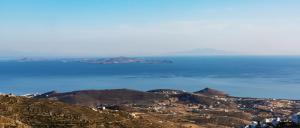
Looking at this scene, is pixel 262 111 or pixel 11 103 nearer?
pixel 11 103

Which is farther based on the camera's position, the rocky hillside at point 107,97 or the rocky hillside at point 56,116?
the rocky hillside at point 107,97

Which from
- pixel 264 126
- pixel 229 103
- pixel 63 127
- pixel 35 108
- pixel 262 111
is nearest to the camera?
pixel 264 126

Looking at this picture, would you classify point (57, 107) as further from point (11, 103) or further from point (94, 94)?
point (94, 94)

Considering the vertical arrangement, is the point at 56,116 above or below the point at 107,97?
above

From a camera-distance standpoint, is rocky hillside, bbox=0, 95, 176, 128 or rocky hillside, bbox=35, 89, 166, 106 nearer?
rocky hillside, bbox=0, 95, 176, 128

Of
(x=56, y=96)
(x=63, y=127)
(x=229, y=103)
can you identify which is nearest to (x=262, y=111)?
(x=229, y=103)

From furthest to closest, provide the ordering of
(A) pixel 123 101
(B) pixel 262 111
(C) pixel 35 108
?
(A) pixel 123 101
(B) pixel 262 111
(C) pixel 35 108

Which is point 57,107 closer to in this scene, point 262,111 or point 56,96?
point 262,111

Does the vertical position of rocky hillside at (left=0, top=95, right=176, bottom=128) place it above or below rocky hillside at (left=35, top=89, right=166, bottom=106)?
above

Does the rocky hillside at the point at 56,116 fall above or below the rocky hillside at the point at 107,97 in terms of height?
above

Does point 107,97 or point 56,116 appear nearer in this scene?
point 56,116
